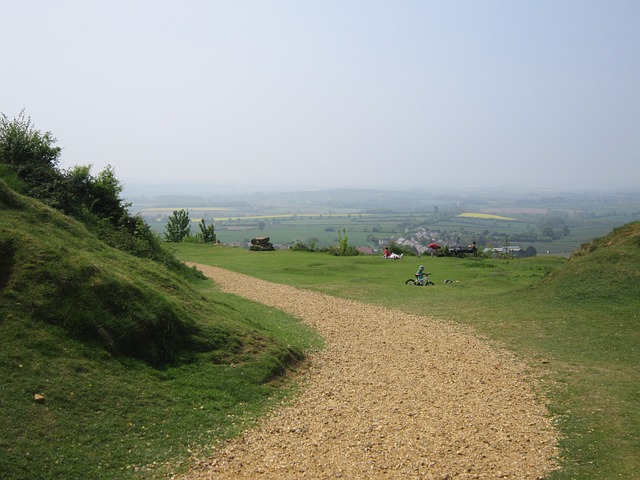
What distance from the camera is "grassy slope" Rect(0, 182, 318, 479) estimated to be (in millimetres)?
8094

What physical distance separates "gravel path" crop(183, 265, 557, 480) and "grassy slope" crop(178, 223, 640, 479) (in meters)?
0.76

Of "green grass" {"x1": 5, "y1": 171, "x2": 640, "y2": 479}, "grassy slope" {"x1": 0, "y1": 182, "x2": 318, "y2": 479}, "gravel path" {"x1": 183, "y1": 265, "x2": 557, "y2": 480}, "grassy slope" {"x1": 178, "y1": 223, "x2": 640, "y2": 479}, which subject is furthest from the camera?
"grassy slope" {"x1": 178, "y1": 223, "x2": 640, "y2": 479}

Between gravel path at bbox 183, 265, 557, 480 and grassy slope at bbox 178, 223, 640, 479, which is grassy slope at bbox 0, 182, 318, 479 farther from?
grassy slope at bbox 178, 223, 640, 479

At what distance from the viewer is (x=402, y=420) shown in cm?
1077

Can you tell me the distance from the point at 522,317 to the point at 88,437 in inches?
626

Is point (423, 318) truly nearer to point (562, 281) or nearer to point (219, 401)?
point (562, 281)

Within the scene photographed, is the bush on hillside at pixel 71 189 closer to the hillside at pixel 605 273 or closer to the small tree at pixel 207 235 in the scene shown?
the hillside at pixel 605 273

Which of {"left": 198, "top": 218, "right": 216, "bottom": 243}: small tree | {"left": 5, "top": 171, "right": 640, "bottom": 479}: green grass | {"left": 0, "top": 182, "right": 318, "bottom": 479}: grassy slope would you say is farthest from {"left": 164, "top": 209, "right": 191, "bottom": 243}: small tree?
{"left": 0, "top": 182, "right": 318, "bottom": 479}: grassy slope

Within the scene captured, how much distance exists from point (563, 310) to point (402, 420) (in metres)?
12.1

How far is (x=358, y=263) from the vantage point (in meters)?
37.5

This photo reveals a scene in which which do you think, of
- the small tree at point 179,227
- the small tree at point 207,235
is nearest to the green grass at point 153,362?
the small tree at point 207,235

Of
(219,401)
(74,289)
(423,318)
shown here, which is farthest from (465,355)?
(74,289)

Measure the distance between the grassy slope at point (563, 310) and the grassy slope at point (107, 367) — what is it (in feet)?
19.9

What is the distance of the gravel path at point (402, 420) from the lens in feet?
28.4
